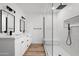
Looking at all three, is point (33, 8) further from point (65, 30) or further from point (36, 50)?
point (36, 50)

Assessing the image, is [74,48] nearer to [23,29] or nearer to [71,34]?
[71,34]

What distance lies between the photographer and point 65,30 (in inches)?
104

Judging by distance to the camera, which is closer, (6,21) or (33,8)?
(6,21)

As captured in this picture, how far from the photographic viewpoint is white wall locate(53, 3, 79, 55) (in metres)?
2.27

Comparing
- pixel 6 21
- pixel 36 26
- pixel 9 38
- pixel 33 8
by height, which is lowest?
pixel 9 38

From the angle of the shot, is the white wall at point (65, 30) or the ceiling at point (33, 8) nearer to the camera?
the white wall at point (65, 30)

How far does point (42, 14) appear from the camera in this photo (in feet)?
10.1

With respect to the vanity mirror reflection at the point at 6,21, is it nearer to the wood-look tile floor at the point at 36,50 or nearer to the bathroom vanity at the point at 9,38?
the bathroom vanity at the point at 9,38

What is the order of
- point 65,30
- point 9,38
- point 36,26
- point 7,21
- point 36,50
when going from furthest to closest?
point 36,50, point 36,26, point 7,21, point 65,30, point 9,38

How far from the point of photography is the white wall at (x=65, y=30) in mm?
2268

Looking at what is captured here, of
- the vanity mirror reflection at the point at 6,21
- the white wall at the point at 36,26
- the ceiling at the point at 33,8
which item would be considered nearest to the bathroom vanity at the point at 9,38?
the vanity mirror reflection at the point at 6,21

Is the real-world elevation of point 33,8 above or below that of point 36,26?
above

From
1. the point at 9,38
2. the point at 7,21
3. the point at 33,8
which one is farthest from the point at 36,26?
the point at 9,38

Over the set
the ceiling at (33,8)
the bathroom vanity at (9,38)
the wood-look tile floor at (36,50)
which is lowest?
the wood-look tile floor at (36,50)
